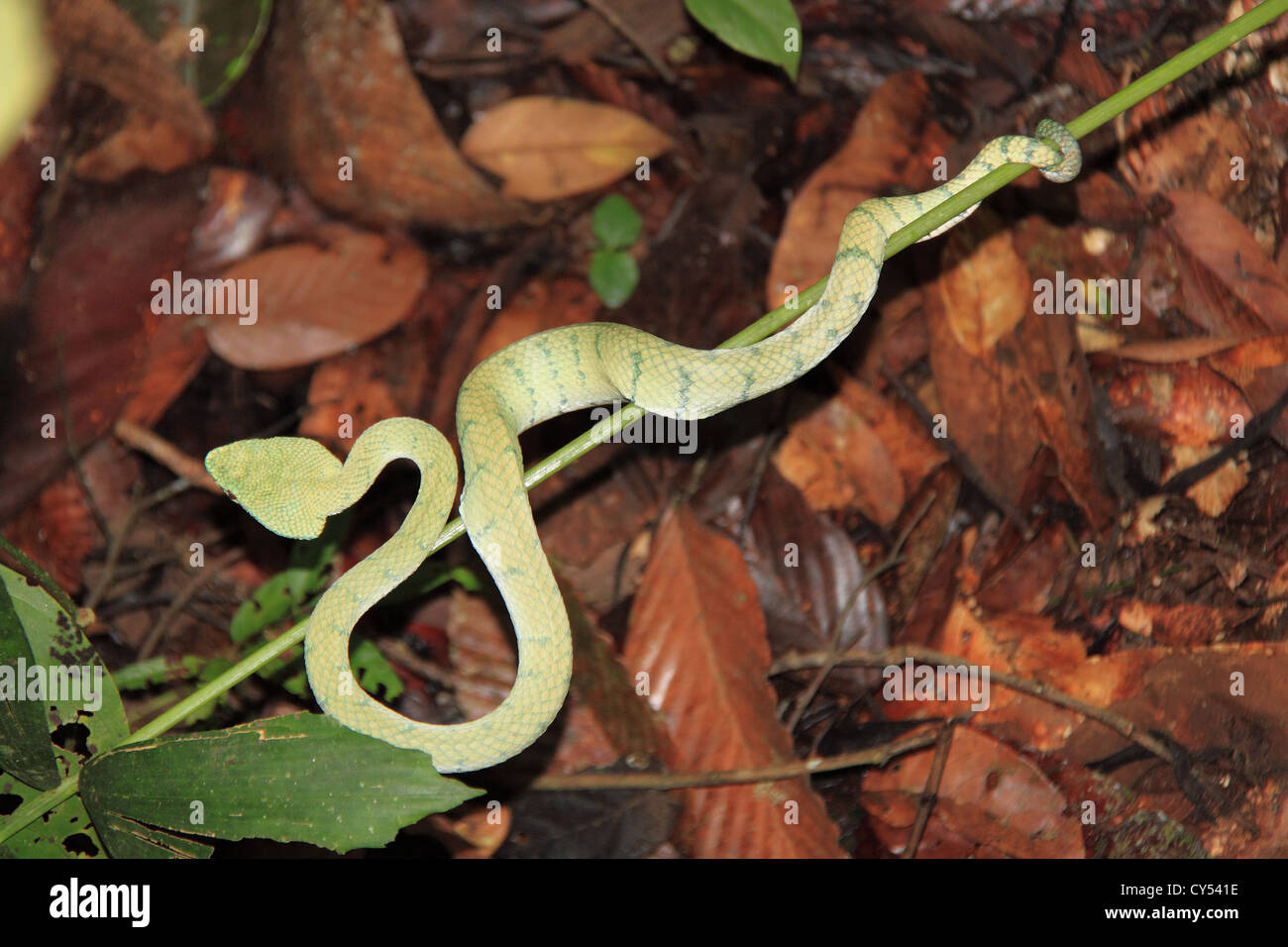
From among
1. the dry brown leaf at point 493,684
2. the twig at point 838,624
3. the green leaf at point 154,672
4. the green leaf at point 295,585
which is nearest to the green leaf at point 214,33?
the green leaf at point 295,585

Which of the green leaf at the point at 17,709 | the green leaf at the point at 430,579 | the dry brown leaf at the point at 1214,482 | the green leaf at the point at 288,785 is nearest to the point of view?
the green leaf at the point at 288,785

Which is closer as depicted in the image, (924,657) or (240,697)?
(924,657)

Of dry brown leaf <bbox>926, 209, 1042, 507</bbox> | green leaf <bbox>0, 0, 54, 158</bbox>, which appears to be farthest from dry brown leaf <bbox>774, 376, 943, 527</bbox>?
green leaf <bbox>0, 0, 54, 158</bbox>

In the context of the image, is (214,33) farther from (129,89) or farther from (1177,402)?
(1177,402)

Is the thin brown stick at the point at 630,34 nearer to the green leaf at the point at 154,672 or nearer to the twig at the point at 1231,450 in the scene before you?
the twig at the point at 1231,450

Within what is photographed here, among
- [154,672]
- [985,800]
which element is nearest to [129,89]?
[154,672]

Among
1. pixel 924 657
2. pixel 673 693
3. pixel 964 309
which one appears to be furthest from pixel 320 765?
pixel 964 309
